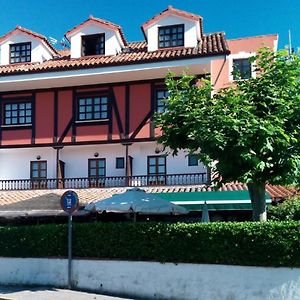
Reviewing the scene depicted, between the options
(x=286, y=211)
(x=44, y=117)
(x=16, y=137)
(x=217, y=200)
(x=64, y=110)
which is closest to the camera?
(x=286, y=211)

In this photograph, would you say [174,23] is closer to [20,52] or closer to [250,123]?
[20,52]

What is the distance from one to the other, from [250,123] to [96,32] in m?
17.5

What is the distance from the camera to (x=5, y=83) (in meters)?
27.4

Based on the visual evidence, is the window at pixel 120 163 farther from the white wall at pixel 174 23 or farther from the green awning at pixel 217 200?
the white wall at pixel 174 23

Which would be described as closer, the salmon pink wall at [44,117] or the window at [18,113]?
the salmon pink wall at [44,117]

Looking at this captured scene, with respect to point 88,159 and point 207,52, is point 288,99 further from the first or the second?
point 88,159

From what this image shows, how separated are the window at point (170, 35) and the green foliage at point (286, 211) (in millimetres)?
11881

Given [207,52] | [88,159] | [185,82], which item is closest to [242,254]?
[185,82]

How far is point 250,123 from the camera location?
13.1 m

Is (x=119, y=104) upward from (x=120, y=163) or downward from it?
upward

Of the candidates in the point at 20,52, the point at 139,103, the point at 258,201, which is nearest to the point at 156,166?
the point at 139,103

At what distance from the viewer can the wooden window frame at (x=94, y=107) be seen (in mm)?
27125

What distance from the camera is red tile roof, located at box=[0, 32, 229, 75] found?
2494 cm

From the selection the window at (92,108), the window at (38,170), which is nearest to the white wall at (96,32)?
the window at (92,108)
